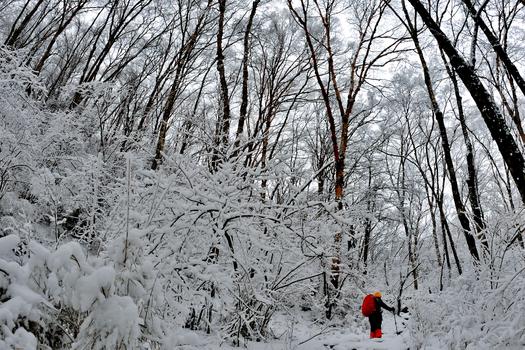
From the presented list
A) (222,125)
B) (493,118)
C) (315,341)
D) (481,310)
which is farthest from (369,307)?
(493,118)

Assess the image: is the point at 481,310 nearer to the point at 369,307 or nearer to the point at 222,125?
the point at 369,307

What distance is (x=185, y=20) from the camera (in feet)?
37.2

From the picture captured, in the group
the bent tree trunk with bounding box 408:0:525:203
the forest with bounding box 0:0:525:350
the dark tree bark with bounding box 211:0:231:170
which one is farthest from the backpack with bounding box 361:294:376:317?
the bent tree trunk with bounding box 408:0:525:203

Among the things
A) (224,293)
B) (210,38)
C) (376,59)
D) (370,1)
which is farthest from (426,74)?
(210,38)

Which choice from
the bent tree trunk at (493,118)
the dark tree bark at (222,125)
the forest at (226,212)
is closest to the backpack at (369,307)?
the forest at (226,212)

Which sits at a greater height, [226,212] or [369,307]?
[226,212]

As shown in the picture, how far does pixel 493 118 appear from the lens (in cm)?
370

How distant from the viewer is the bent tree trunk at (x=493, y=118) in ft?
11.3

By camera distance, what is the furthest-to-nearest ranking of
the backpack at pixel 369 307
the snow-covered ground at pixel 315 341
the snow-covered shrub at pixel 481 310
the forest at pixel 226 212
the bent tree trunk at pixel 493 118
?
the backpack at pixel 369 307, the snow-covered ground at pixel 315 341, the snow-covered shrub at pixel 481 310, the bent tree trunk at pixel 493 118, the forest at pixel 226 212

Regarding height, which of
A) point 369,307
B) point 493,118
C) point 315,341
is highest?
point 493,118

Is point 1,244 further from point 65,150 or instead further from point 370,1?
point 370,1

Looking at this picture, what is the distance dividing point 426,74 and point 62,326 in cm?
814

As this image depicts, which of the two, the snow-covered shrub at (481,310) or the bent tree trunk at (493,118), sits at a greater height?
the bent tree trunk at (493,118)

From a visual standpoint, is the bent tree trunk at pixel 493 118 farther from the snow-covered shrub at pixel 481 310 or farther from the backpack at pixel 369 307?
the backpack at pixel 369 307
